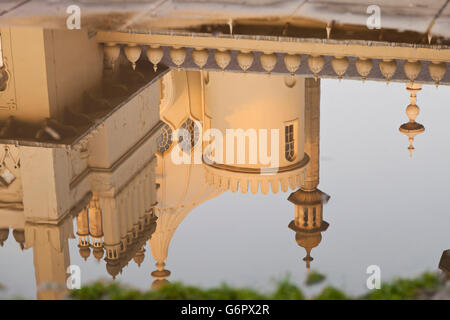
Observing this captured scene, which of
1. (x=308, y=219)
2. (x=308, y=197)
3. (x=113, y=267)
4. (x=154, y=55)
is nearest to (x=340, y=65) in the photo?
(x=154, y=55)

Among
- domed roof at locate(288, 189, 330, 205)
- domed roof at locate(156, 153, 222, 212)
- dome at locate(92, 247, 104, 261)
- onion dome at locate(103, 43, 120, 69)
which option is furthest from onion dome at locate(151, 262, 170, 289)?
onion dome at locate(103, 43, 120, 69)

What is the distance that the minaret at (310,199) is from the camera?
585cm

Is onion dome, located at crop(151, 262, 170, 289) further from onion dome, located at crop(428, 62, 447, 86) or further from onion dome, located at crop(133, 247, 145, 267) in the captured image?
onion dome, located at crop(428, 62, 447, 86)

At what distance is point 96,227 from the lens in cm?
627

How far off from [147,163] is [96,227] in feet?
2.13

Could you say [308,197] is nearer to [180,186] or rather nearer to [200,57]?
[180,186]

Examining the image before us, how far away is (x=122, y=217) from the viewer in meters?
6.39

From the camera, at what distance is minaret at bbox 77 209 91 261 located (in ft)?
19.7

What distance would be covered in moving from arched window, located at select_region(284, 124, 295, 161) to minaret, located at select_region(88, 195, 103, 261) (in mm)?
1179

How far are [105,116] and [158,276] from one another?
1.73 metres

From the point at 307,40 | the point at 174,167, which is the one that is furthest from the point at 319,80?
the point at 174,167
